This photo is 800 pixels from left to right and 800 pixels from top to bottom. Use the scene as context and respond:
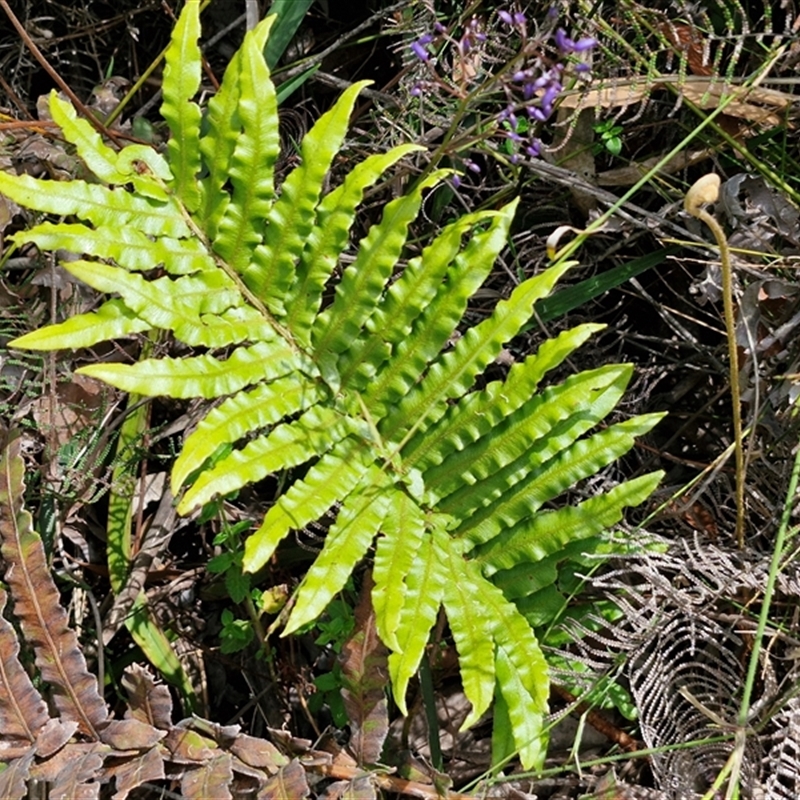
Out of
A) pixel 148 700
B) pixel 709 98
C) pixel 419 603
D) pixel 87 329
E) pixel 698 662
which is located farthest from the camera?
pixel 709 98

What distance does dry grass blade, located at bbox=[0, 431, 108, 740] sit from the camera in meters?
1.89

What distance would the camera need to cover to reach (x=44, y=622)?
6.22 ft

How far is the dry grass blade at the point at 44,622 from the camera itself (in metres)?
1.89

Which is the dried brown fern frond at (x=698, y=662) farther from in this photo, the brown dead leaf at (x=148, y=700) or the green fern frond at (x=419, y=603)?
the brown dead leaf at (x=148, y=700)

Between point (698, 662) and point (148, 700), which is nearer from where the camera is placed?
point (148, 700)

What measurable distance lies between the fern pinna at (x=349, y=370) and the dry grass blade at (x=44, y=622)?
439 mm

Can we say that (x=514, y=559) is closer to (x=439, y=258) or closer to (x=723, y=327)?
(x=439, y=258)

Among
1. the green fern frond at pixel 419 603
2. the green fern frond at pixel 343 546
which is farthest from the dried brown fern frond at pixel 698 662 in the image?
the green fern frond at pixel 343 546

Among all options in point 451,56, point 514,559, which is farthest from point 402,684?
point 451,56

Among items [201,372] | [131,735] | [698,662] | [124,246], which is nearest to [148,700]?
[131,735]

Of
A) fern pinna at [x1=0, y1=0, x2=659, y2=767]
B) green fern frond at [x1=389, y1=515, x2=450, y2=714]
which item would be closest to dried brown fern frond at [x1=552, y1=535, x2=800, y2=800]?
fern pinna at [x1=0, y1=0, x2=659, y2=767]

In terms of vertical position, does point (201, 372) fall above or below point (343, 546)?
above

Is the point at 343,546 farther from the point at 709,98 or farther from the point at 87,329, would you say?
the point at 709,98

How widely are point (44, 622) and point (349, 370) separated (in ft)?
2.52
